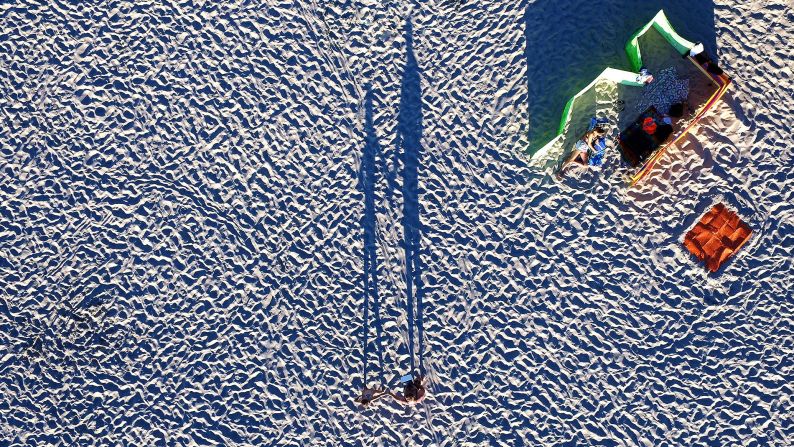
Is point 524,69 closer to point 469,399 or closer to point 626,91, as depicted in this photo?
point 626,91

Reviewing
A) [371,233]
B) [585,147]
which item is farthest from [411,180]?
[585,147]

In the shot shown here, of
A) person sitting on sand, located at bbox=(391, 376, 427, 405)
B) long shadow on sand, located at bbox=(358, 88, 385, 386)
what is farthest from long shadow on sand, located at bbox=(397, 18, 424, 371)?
long shadow on sand, located at bbox=(358, 88, 385, 386)

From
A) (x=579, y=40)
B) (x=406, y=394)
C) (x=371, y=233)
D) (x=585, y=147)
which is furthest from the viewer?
(x=579, y=40)

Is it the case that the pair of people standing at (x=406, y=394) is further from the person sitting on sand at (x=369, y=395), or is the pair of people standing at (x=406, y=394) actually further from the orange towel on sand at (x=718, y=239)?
the orange towel on sand at (x=718, y=239)

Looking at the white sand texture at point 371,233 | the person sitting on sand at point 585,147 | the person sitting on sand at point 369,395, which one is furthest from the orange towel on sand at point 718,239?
the person sitting on sand at point 369,395

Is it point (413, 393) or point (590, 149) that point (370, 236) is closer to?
point (413, 393)

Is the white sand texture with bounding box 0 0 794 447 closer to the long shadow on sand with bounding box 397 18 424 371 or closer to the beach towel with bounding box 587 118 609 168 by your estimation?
the long shadow on sand with bounding box 397 18 424 371
